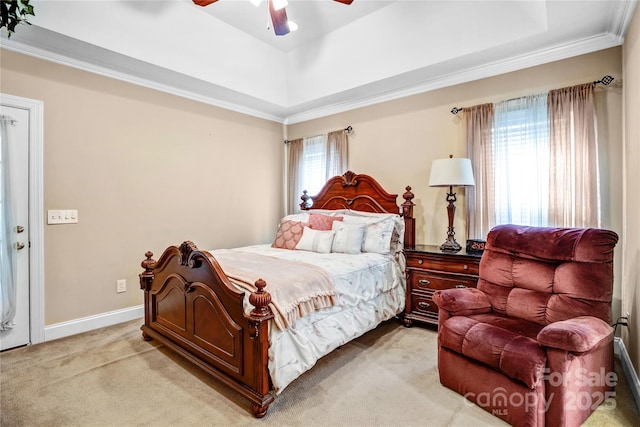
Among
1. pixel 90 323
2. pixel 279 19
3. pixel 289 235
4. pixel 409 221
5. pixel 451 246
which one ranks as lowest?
pixel 90 323

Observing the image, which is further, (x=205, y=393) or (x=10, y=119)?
(x=10, y=119)

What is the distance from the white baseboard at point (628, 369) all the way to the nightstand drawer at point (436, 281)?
110 cm

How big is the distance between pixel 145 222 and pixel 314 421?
2884mm

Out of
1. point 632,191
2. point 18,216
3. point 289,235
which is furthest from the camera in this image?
point 289,235

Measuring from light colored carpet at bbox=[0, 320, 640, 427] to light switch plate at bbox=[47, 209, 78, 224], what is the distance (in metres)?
1.13

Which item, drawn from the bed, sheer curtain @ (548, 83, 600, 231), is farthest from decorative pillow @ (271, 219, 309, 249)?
Result: sheer curtain @ (548, 83, 600, 231)

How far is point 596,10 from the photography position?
7.95ft

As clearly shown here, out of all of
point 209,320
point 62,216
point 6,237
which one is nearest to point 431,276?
point 209,320

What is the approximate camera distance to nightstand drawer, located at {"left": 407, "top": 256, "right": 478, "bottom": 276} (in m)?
3.00

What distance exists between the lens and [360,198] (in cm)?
419

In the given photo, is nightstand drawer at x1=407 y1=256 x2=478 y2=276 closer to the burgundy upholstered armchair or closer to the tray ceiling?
the burgundy upholstered armchair

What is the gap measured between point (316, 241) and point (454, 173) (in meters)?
1.56

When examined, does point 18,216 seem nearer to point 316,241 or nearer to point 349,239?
point 316,241

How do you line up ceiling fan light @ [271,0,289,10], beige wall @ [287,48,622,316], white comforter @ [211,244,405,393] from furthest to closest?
beige wall @ [287,48,622,316] < ceiling fan light @ [271,0,289,10] < white comforter @ [211,244,405,393]
